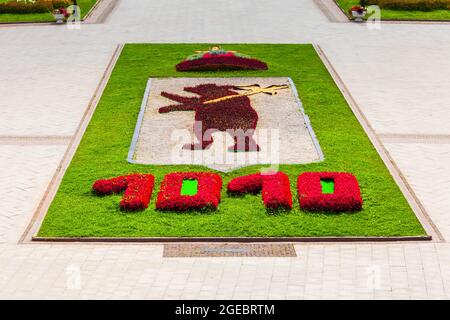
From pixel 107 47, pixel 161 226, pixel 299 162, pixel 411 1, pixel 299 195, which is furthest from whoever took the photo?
pixel 411 1

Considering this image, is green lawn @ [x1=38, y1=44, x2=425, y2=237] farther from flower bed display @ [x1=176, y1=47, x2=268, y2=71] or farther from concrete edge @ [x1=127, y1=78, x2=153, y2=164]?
flower bed display @ [x1=176, y1=47, x2=268, y2=71]

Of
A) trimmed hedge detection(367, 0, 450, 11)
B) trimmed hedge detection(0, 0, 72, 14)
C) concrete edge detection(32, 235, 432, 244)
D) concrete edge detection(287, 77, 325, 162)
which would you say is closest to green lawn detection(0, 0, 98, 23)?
trimmed hedge detection(0, 0, 72, 14)

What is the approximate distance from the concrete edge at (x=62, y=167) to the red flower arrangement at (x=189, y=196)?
2543mm

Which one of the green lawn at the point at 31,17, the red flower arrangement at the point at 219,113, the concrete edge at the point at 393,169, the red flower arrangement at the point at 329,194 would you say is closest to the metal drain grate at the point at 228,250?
the red flower arrangement at the point at 329,194

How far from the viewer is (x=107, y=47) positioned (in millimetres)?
32562

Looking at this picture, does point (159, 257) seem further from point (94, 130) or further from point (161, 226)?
point (94, 130)

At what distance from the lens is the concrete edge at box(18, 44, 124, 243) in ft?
56.4

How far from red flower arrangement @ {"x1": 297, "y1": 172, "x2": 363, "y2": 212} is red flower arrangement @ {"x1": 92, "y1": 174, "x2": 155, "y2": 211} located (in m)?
3.43

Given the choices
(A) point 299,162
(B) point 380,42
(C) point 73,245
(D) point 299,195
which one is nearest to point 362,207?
(D) point 299,195

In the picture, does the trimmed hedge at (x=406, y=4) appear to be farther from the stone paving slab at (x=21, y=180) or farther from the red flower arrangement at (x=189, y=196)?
the red flower arrangement at (x=189, y=196)

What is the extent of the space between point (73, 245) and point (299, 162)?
21.3ft

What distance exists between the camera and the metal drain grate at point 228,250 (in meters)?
16.1

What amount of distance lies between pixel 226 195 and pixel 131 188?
2.15 m

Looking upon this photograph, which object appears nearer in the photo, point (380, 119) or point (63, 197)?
point (63, 197)
